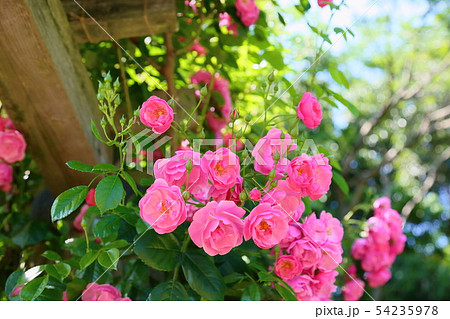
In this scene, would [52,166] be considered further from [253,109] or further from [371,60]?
[371,60]

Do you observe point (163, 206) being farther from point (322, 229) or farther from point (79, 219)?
point (79, 219)

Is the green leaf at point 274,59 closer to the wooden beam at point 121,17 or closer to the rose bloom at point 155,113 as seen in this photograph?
the wooden beam at point 121,17

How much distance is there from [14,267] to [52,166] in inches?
12.8

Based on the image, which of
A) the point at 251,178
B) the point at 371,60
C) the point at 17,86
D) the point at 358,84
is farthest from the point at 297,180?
the point at 358,84

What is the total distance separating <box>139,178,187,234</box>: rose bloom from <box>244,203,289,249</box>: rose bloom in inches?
3.6

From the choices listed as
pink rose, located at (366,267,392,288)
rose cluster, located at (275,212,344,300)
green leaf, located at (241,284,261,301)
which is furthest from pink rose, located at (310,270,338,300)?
pink rose, located at (366,267,392,288)

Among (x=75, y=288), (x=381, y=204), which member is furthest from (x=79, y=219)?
(x=381, y=204)

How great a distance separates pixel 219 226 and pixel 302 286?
255mm

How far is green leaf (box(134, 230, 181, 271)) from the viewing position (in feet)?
2.53

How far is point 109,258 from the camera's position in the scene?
0.76 metres
